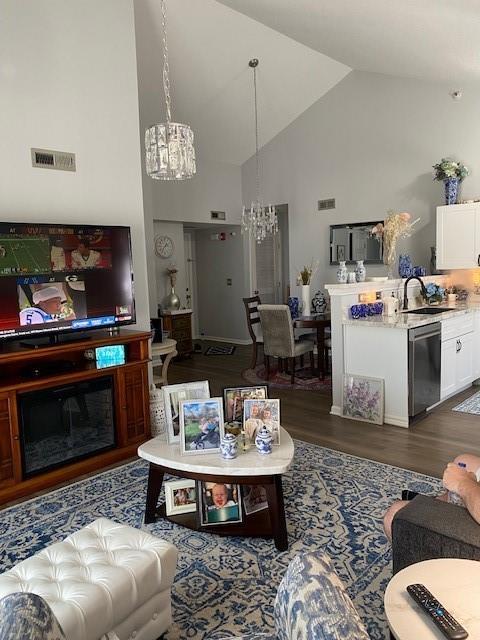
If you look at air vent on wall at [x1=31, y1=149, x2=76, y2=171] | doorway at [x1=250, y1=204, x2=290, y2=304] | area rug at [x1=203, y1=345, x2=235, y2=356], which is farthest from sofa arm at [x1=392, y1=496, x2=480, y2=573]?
doorway at [x1=250, y1=204, x2=290, y2=304]

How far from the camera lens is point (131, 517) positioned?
113 inches

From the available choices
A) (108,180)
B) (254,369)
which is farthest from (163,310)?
(108,180)

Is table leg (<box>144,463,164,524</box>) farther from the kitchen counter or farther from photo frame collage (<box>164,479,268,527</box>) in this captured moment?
the kitchen counter

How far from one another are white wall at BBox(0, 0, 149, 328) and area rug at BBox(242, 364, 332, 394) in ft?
6.89

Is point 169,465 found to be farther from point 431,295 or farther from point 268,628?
point 431,295

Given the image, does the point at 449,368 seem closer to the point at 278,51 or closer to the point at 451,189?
the point at 451,189

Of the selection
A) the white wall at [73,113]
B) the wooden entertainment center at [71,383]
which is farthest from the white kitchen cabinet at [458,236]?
the wooden entertainment center at [71,383]

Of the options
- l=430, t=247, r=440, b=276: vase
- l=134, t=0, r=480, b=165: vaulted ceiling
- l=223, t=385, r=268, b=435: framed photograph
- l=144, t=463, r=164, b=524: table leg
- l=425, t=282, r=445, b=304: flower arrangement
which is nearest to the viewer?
l=144, t=463, r=164, b=524: table leg

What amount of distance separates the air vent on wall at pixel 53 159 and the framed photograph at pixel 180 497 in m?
2.53

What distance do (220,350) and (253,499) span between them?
221 inches

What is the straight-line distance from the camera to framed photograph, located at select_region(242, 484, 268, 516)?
2.75 m

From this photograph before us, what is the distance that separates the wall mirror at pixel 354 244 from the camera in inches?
280

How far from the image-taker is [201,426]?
2.67m

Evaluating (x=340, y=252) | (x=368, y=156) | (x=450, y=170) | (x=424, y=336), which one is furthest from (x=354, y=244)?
(x=424, y=336)
